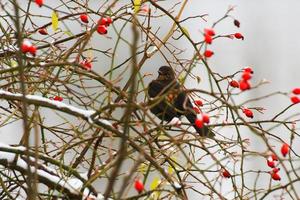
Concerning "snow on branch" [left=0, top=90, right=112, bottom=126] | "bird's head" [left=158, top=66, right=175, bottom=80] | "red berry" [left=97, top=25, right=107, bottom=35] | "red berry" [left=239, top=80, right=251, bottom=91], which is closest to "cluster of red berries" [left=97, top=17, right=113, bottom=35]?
"red berry" [left=97, top=25, right=107, bottom=35]

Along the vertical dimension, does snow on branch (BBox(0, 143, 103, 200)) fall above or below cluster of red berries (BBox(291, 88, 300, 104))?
below

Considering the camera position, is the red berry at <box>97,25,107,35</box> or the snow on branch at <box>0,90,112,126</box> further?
the red berry at <box>97,25,107,35</box>

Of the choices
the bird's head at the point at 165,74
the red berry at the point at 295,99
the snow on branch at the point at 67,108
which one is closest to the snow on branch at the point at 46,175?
the snow on branch at the point at 67,108

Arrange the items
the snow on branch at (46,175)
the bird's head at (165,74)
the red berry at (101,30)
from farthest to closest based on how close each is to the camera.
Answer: the bird's head at (165,74)
the red berry at (101,30)
the snow on branch at (46,175)

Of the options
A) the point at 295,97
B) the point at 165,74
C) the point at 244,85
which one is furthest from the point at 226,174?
the point at 165,74

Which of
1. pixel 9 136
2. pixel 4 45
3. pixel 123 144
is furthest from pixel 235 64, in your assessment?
pixel 123 144

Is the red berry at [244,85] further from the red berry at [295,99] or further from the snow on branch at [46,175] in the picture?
the snow on branch at [46,175]

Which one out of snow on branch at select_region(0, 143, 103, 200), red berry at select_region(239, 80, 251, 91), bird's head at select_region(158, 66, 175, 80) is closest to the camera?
red berry at select_region(239, 80, 251, 91)

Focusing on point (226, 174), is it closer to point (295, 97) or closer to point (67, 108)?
point (295, 97)

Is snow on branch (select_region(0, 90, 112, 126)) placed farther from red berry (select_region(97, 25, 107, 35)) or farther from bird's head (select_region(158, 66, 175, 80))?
bird's head (select_region(158, 66, 175, 80))

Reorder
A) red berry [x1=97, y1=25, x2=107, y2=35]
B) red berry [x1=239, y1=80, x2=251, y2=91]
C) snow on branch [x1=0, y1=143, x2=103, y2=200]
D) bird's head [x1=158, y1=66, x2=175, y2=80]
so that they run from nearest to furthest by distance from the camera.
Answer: red berry [x1=239, y1=80, x2=251, y2=91], snow on branch [x1=0, y1=143, x2=103, y2=200], red berry [x1=97, y1=25, x2=107, y2=35], bird's head [x1=158, y1=66, x2=175, y2=80]

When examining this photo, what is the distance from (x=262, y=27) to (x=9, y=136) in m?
8.55

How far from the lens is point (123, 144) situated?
1.66 meters

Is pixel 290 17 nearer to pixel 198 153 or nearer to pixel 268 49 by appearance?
pixel 268 49
